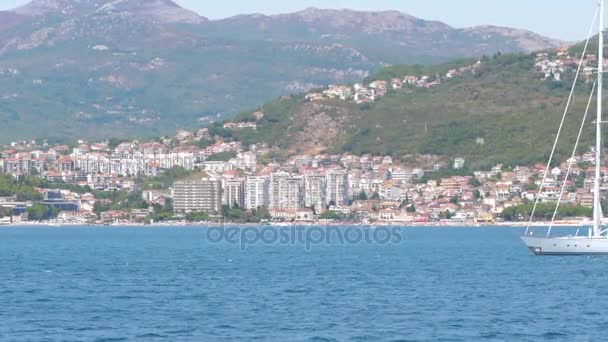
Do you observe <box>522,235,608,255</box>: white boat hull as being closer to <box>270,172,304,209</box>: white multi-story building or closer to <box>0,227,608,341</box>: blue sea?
<box>0,227,608,341</box>: blue sea

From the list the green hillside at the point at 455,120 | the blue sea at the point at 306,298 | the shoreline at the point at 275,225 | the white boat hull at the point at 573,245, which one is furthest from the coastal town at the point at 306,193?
the blue sea at the point at 306,298

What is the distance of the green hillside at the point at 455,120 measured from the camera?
157m

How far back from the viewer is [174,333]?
34562 mm

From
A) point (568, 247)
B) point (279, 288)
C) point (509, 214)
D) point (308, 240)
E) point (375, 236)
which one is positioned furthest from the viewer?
point (509, 214)

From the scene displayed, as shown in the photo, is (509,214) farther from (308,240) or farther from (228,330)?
(228,330)

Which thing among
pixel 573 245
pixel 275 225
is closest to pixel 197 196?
pixel 275 225

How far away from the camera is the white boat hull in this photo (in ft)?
183

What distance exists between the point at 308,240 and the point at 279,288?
54425mm

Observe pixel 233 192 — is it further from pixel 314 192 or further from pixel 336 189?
pixel 336 189

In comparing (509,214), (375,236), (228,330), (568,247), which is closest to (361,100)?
(509,214)

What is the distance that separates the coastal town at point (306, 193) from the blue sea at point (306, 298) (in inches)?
2980

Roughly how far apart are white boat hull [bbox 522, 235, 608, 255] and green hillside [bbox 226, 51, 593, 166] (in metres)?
85.1

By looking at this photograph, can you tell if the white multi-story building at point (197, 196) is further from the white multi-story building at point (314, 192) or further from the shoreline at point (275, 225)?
the white multi-story building at point (314, 192)

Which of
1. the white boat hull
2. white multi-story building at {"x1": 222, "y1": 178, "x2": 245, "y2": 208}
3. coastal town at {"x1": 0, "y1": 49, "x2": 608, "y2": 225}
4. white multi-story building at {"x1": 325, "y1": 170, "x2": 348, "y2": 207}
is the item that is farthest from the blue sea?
white multi-story building at {"x1": 222, "y1": 178, "x2": 245, "y2": 208}
